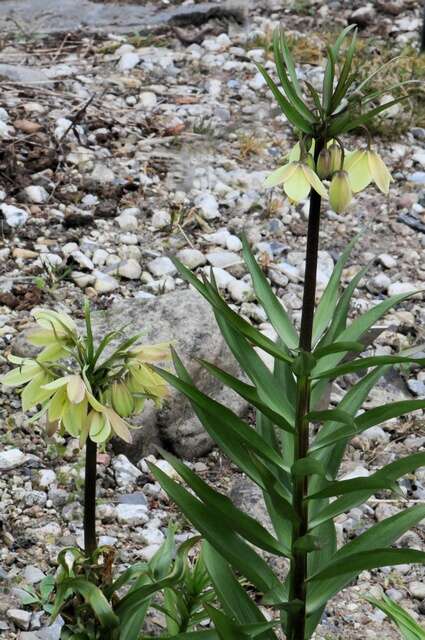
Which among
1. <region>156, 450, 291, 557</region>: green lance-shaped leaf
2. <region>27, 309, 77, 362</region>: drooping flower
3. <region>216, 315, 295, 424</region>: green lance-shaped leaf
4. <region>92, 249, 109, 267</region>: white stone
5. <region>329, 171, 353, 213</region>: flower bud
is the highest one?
<region>92, 249, 109, 267</region>: white stone

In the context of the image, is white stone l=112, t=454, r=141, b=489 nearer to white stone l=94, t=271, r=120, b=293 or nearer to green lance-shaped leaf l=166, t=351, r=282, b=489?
white stone l=94, t=271, r=120, b=293

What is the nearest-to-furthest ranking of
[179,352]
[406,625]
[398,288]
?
1. [406,625]
2. [179,352]
3. [398,288]

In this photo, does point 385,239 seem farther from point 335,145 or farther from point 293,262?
point 335,145

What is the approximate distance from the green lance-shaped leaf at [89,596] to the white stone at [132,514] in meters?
1.06

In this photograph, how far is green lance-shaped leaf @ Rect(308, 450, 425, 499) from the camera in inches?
72.3

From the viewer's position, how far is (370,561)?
1.92 metres

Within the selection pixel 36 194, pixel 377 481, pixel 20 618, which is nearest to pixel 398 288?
pixel 36 194

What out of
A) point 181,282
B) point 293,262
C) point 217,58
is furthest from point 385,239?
point 217,58

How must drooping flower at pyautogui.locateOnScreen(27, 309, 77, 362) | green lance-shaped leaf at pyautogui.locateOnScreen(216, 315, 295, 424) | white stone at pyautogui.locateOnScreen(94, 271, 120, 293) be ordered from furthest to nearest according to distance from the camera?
white stone at pyautogui.locateOnScreen(94, 271, 120, 293), green lance-shaped leaf at pyautogui.locateOnScreen(216, 315, 295, 424), drooping flower at pyautogui.locateOnScreen(27, 309, 77, 362)

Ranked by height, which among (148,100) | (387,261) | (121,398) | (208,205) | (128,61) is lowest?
(121,398)

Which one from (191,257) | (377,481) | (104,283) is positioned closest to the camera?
(377,481)

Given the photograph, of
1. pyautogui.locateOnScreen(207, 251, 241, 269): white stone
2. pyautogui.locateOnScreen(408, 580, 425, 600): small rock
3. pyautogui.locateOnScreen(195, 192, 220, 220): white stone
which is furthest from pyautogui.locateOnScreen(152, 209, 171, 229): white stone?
pyautogui.locateOnScreen(408, 580, 425, 600): small rock

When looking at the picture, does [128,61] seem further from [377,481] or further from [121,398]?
[377,481]

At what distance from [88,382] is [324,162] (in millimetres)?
526
